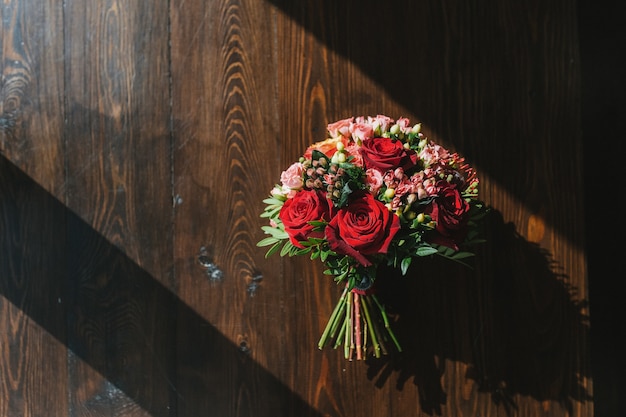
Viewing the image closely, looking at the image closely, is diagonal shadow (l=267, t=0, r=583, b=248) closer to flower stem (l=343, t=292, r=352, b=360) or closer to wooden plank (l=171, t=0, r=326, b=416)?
wooden plank (l=171, t=0, r=326, b=416)

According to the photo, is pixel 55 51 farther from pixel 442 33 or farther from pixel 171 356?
pixel 442 33

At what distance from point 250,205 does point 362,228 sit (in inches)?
17.6

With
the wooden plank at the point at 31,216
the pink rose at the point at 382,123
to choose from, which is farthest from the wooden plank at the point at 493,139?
the wooden plank at the point at 31,216

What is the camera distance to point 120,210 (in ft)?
4.33

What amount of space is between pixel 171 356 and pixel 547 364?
0.93 m

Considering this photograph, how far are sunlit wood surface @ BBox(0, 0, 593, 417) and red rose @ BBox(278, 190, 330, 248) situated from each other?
324mm

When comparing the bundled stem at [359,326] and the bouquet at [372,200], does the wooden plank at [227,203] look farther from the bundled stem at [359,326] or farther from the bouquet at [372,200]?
the bouquet at [372,200]

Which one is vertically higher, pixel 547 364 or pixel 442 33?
pixel 442 33

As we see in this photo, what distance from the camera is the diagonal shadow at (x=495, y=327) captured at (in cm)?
128

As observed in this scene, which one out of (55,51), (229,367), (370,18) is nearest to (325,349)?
(229,367)

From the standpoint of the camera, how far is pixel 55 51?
133 centimetres

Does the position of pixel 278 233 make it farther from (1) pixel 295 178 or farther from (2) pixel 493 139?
(2) pixel 493 139

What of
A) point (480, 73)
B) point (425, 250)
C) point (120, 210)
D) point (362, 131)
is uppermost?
point (480, 73)

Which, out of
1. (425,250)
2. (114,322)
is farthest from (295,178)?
(114,322)
